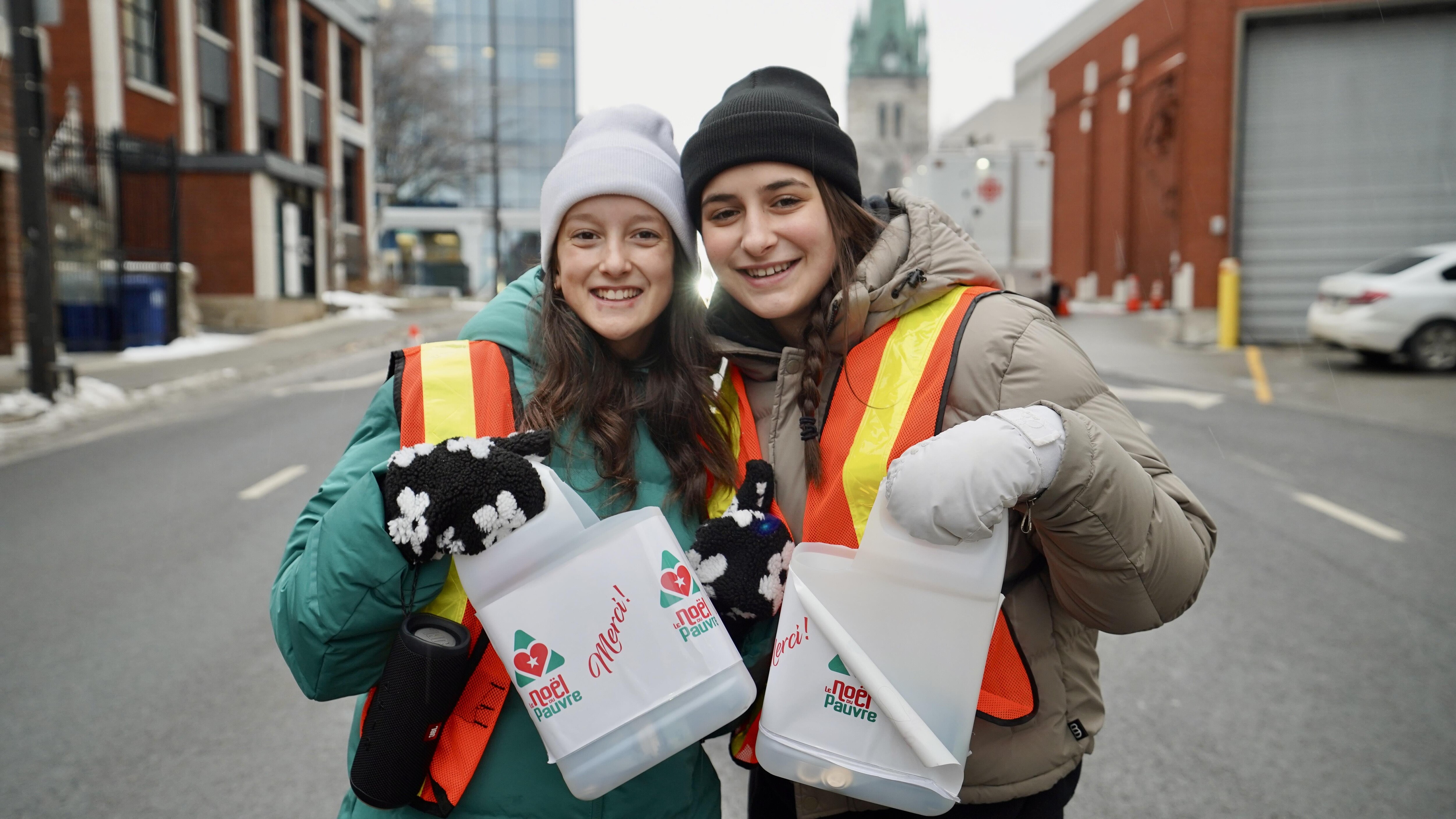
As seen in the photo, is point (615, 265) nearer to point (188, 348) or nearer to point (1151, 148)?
point (188, 348)

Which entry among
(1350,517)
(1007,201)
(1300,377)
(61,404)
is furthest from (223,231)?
(1350,517)

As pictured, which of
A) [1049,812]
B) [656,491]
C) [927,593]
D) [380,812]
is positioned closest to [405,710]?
[380,812]

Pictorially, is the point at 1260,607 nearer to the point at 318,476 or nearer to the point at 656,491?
the point at 656,491

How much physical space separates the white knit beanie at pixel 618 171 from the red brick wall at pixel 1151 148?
63.2 feet

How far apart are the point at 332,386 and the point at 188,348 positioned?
544 centimetres

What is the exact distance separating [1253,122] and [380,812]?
20465 millimetres

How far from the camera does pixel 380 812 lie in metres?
1.75

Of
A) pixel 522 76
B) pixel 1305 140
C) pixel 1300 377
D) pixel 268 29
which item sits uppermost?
pixel 522 76

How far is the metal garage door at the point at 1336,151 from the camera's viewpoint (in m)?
17.3

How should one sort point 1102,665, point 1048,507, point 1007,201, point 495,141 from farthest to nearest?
1. point 495,141
2. point 1007,201
3. point 1102,665
4. point 1048,507

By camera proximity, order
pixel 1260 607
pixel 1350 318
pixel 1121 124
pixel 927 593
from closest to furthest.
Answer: pixel 927 593 → pixel 1260 607 → pixel 1350 318 → pixel 1121 124

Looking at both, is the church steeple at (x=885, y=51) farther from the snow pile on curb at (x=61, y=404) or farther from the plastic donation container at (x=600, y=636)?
the plastic donation container at (x=600, y=636)

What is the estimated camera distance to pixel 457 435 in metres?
1.71

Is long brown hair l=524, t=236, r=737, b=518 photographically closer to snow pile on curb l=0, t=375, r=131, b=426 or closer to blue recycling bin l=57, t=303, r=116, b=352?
snow pile on curb l=0, t=375, r=131, b=426
